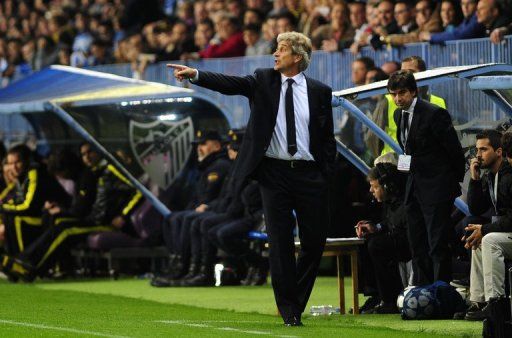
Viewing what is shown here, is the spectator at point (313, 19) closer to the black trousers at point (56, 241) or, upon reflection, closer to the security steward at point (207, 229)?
the security steward at point (207, 229)

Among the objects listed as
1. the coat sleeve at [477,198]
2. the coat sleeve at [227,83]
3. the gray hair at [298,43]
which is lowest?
the coat sleeve at [477,198]

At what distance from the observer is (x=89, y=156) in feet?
61.0

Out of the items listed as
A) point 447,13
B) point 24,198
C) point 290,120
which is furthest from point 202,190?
point 290,120

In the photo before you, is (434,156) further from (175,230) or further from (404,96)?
(175,230)

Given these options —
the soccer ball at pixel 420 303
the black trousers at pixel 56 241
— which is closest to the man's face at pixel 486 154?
the soccer ball at pixel 420 303

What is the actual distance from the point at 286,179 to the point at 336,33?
23.9 ft

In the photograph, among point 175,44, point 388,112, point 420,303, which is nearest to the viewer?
point 420,303

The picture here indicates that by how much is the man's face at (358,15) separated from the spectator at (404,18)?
1002 mm

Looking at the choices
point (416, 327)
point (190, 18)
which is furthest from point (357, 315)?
point (190, 18)

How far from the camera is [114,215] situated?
18.3 meters

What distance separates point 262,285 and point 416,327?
5409 millimetres

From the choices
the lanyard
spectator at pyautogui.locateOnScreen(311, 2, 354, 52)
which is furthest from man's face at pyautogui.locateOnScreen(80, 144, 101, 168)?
the lanyard

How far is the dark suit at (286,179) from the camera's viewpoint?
10.8m

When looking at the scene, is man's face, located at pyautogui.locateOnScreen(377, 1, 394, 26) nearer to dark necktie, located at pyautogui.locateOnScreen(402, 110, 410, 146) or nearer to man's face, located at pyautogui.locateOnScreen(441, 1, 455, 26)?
man's face, located at pyautogui.locateOnScreen(441, 1, 455, 26)
